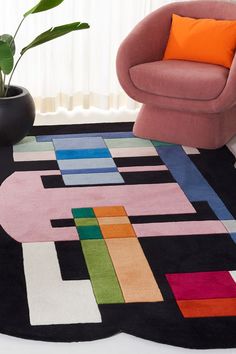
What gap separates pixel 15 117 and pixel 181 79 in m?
0.93

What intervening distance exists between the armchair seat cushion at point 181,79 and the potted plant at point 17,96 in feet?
1.40

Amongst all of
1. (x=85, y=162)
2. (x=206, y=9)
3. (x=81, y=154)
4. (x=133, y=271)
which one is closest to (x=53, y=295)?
(x=133, y=271)

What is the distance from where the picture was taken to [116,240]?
134 inches

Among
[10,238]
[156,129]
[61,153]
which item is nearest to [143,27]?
[156,129]

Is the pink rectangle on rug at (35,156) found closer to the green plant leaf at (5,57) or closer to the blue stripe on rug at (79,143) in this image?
the blue stripe on rug at (79,143)

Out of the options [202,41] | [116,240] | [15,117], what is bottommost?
[116,240]

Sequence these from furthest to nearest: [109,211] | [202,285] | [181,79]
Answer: [181,79] < [109,211] < [202,285]

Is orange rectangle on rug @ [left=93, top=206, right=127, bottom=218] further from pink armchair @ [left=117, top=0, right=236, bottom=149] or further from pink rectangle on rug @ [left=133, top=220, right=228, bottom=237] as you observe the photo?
pink armchair @ [left=117, top=0, right=236, bottom=149]

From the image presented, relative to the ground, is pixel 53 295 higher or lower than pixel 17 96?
lower

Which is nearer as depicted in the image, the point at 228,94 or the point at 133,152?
the point at 228,94

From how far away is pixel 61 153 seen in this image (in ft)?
14.4

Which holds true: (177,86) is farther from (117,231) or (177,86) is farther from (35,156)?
(117,231)

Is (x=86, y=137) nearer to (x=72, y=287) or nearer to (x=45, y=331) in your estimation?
(x=72, y=287)

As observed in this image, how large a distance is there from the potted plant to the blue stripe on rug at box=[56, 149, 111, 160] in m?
0.25
